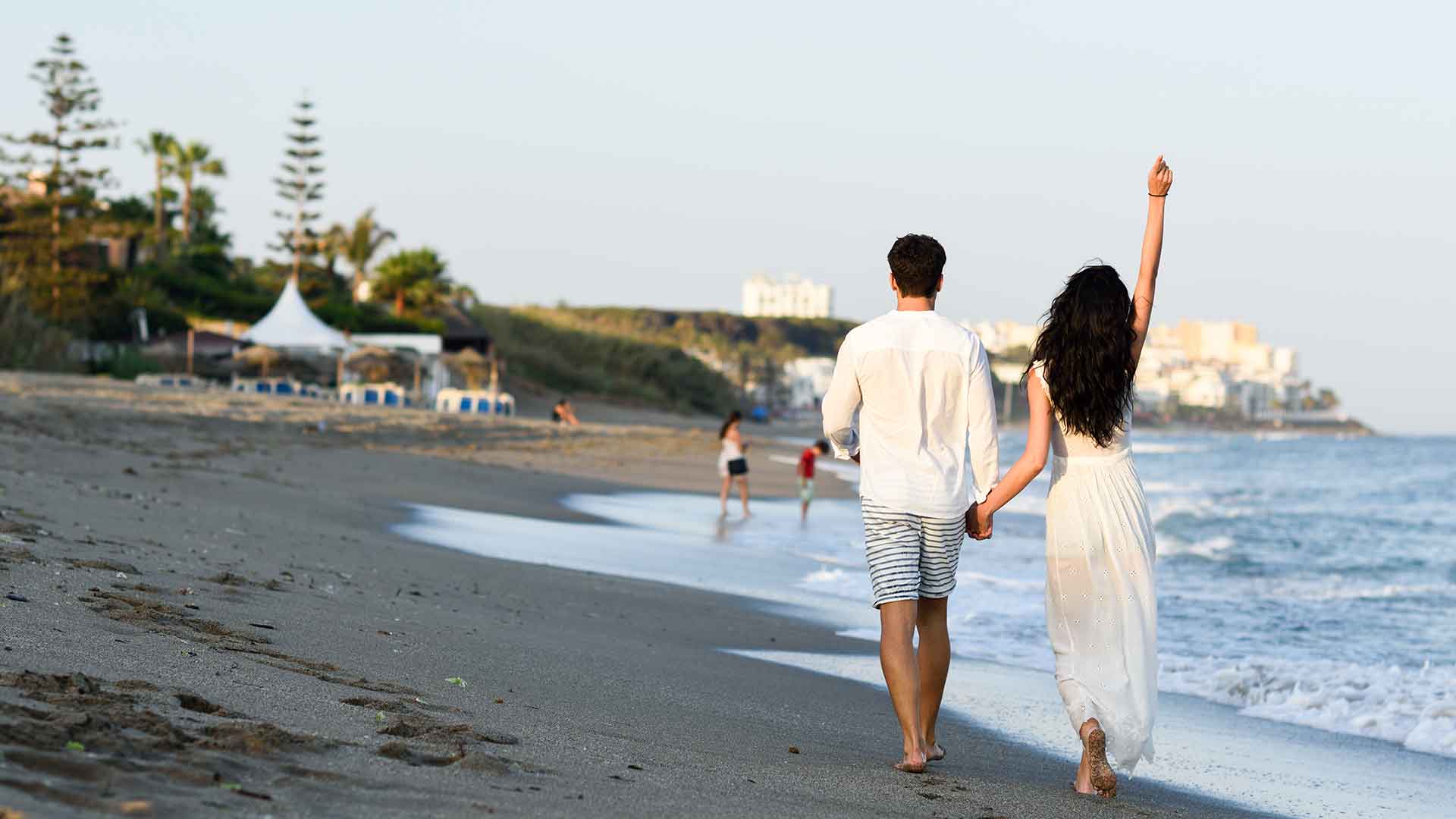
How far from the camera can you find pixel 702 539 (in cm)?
1366

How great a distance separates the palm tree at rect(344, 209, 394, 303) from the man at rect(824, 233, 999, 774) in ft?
194

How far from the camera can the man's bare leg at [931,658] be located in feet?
14.2

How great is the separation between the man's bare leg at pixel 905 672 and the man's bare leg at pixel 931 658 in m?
0.13

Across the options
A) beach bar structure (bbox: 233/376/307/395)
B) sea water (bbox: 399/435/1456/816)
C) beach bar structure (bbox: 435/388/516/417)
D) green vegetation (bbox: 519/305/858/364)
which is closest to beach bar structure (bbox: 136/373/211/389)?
beach bar structure (bbox: 233/376/307/395)

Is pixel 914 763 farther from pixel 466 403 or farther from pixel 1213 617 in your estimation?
pixel 466 403

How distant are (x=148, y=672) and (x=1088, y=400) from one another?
269cm

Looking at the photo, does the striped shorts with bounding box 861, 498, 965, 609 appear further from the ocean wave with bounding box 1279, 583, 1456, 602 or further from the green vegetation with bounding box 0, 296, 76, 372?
the green vegetation with bounding box 0, 296, 76, 372

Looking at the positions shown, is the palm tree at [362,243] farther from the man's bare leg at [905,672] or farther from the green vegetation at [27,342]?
the man's bare leg at [905,672]

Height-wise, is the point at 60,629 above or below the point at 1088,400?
below

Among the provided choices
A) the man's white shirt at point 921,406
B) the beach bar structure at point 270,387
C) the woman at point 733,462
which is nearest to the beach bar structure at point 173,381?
the beach bar structure at point 270,387

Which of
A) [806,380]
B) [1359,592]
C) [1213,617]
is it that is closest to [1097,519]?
[1213,617]

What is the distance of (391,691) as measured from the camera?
4.07 m

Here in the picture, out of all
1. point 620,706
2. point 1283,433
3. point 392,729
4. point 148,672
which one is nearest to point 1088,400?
point 620,706

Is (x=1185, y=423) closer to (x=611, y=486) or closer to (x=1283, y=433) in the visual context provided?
(x=1283, y=433)
